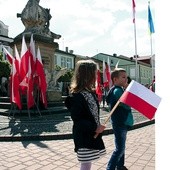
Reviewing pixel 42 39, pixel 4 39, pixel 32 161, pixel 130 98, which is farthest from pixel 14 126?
pixel 4 39

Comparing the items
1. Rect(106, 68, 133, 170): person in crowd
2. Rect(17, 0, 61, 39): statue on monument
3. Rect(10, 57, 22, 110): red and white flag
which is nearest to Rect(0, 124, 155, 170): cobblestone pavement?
Rect(106, 68, 133, 170): person in crowd

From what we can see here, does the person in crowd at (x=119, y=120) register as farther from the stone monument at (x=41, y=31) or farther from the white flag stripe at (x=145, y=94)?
the stone monument at (x=41, y=31)

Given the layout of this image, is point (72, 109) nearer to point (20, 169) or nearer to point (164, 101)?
point (164, 101)

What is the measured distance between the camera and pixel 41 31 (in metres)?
14.3

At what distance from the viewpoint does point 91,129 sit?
9.91 feet

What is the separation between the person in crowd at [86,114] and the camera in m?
3.03

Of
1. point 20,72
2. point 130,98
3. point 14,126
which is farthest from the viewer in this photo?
point 20,72

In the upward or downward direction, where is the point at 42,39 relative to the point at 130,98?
upward

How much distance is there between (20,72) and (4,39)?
143 ft

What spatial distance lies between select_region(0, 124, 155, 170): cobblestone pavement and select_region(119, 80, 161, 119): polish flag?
1733 millimetres

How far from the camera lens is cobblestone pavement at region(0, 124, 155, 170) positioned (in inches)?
194

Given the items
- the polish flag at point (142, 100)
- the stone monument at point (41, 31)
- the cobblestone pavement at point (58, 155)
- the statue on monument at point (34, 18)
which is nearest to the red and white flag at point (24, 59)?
the stone monument at point (41, 31)

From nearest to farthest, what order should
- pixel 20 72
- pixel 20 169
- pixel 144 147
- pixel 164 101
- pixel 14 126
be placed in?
pixel 164 101
pixel 20 169
pixel 144 147
pixel 14 126
pixel 20 72

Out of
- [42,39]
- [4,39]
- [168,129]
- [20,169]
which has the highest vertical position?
[4,39]
